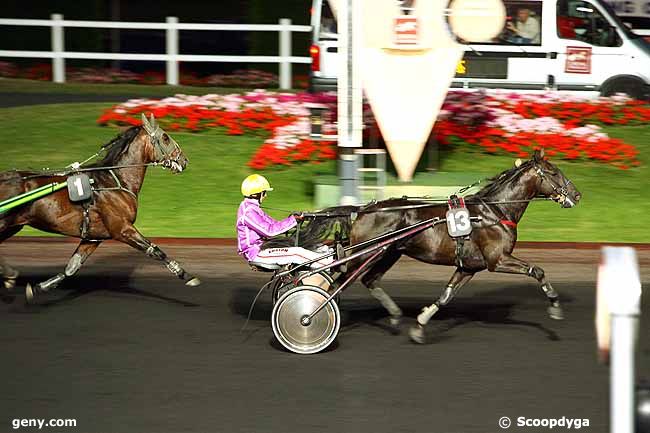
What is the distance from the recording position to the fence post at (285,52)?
21.1 metres

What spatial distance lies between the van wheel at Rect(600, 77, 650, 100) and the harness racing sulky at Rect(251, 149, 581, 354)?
29.6 ft

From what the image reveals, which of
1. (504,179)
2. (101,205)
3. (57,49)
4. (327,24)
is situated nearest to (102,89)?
(57,49)

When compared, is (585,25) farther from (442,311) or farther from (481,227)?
(481,227)

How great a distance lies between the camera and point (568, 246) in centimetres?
1112

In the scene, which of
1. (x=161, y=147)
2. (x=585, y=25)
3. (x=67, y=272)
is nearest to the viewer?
(x=67, y=272)

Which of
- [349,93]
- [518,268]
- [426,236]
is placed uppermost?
[349,93]

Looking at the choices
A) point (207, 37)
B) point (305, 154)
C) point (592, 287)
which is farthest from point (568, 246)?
point (207, 37)

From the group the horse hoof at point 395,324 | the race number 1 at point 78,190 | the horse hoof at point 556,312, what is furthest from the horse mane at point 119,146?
the horse hoof at point 556,312

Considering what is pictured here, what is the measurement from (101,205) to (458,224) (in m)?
3.15

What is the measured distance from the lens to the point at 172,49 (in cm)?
2145

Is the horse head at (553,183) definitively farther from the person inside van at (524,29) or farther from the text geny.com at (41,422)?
the person inside van at (524,29)

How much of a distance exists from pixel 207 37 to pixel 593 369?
71.2 ft

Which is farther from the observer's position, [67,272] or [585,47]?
[585,47]

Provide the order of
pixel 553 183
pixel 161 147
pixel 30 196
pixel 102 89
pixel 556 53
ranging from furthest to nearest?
1. pixel 102 89
2. pixel 556 53
3. pixel 161 147
4. pixel 30 196
5. pixel 553 183
